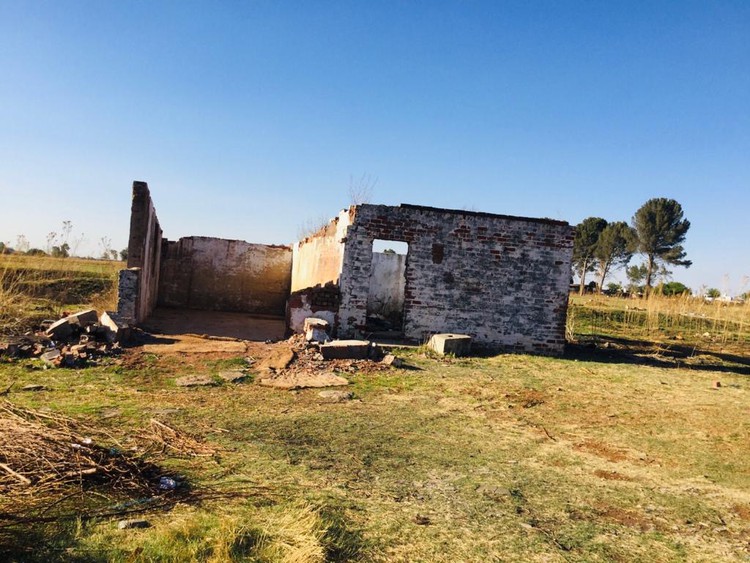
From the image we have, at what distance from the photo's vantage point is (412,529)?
3.11 meters

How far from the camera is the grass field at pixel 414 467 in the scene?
2.83 m

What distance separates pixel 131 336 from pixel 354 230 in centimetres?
456

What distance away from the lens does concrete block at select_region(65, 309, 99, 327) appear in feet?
28.9

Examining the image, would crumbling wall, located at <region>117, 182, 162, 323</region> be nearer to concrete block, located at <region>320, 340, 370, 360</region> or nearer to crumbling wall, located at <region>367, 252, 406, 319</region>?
concrete block, located at <region>320, 340, 370, 360</region>

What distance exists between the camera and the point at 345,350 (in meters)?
8.84

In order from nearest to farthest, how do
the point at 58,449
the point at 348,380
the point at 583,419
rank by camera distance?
the point at 58,449 → the point at 583,419 → the point at 348,380

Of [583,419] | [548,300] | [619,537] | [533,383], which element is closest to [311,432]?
[619,537]

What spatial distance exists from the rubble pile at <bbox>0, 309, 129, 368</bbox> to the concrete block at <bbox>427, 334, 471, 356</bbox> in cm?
554

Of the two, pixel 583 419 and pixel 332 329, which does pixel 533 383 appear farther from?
pixel 332 329

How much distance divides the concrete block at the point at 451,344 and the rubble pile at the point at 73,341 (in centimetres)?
554

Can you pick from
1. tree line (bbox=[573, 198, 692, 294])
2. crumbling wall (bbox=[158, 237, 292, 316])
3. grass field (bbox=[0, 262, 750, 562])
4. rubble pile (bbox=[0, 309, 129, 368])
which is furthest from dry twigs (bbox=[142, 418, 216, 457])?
tree line (bbox=[573, 198, 692, 294])

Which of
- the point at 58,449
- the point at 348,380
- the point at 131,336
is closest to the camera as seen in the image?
the point at 58,449

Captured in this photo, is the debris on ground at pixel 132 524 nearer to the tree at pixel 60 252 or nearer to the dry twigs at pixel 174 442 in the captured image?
the dry twigs at pixel 174 442

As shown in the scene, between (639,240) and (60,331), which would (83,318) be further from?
(639,240)
